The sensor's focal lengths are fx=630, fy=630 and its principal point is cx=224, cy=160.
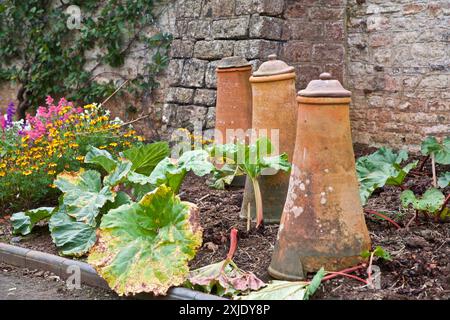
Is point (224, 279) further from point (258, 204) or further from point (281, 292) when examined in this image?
point (258, 204)

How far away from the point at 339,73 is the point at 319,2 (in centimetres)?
77

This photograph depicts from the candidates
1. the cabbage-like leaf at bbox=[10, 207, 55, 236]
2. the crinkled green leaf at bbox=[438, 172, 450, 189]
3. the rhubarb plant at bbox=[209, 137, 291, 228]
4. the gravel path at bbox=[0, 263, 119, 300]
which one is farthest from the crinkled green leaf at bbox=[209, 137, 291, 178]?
the cabbage-like leaf at bbox=[10, 207, 55, 236]

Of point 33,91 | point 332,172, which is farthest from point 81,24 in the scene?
point 332,172

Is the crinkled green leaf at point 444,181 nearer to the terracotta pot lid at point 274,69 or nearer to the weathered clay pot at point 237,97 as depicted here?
the terracotta pot lid at point 274,69

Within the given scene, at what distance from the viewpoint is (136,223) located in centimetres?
383

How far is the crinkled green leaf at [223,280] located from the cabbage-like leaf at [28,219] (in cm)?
159

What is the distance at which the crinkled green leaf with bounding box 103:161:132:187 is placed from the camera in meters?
4.37

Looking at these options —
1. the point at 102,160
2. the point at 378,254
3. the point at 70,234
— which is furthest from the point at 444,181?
the point at 70,234

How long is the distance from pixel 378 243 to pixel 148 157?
1.84 meters

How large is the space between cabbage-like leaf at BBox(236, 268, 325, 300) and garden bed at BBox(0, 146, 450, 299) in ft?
0.32

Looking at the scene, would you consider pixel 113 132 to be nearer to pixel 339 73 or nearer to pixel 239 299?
pixel 339 73

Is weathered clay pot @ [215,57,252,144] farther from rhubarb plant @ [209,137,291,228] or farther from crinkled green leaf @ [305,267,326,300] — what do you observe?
crinkled green leaf @ [305,267,326,300]

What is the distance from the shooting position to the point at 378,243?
3932 millimetres

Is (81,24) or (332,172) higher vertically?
(81,24)
